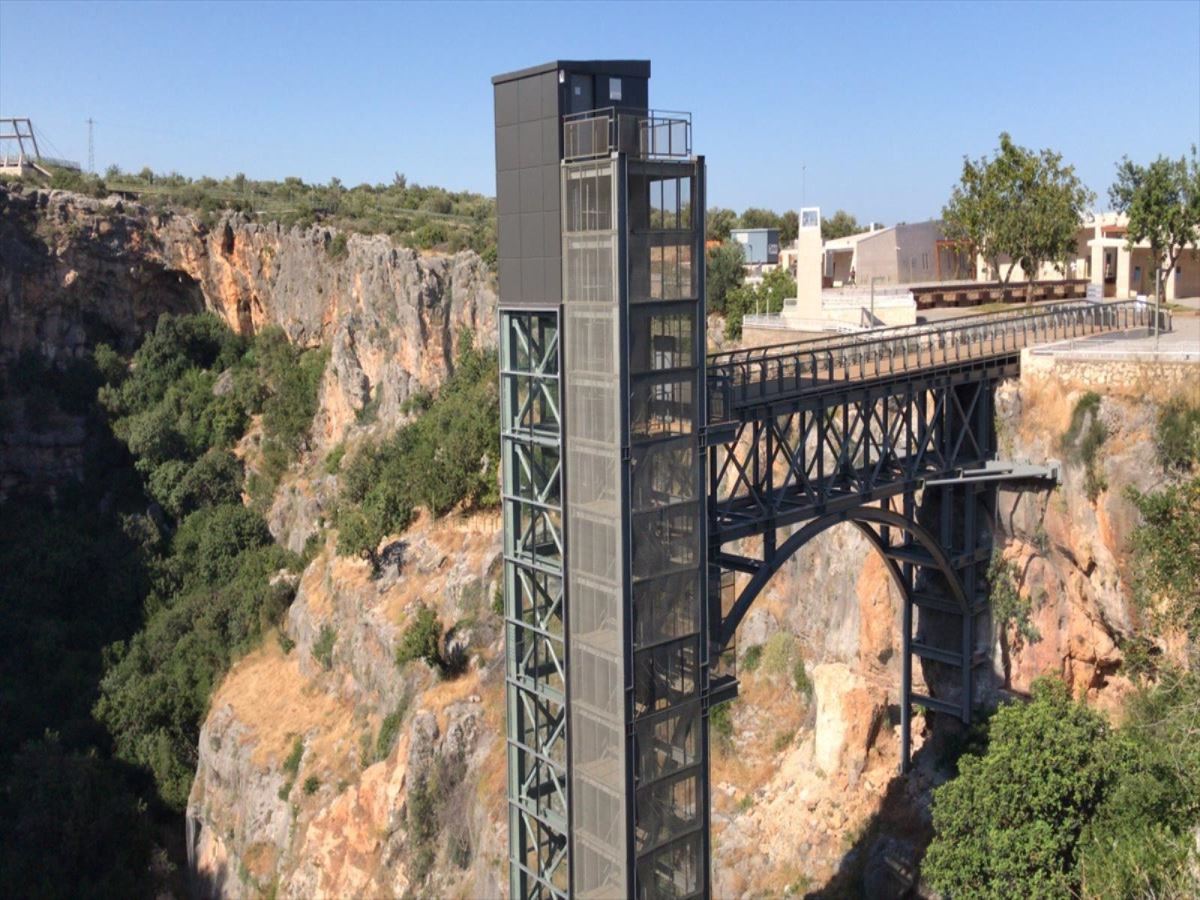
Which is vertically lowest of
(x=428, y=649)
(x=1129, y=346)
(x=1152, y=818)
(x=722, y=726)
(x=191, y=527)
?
(x=722, y=726)

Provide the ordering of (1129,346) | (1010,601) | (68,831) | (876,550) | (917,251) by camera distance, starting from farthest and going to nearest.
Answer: (917,251), (68,831), (876,550), (1129,346), (1010,601)

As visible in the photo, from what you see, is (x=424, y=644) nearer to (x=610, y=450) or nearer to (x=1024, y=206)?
(x=610, y=450)

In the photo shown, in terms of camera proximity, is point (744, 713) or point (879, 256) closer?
point (744, 713)

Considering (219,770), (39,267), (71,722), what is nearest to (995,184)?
(219,770)

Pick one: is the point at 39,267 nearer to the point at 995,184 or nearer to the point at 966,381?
the point at 995,184

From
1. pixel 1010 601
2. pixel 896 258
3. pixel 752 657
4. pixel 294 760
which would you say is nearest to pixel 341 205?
pixel 896 258

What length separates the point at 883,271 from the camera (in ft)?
177

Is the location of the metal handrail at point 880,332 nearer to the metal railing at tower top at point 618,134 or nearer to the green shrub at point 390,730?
the metal railing at tower top at point 618,134

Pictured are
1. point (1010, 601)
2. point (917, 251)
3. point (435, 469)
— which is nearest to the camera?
point (1010, 601)

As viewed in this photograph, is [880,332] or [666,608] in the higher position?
[880,332]

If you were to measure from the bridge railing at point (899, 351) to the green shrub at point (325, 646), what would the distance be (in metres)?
17.7

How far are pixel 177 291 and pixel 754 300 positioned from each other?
29916 mm

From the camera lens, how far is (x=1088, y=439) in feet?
84.7

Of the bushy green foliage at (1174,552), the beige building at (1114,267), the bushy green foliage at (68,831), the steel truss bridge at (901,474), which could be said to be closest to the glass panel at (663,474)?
the steel truss bridge at (901,474)
